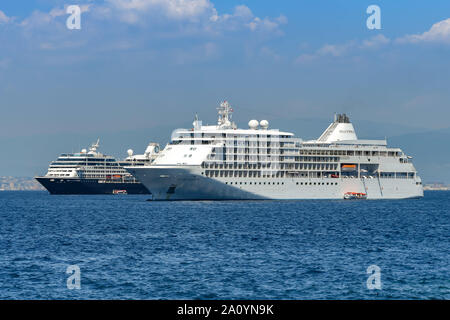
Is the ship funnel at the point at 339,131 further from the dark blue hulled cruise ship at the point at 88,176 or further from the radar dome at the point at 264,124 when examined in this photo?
the dark blue hulled cruise ship at the point at 88,176

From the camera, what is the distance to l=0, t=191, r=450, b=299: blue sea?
92.7 ft

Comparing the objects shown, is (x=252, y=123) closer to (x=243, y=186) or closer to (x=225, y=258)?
(x=243, y=186)

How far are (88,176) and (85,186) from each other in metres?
3.58

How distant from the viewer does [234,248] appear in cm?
4209

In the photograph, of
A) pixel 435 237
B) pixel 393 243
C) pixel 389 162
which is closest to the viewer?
pixel 393 243

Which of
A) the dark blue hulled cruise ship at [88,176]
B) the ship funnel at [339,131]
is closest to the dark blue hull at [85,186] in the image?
the dark blue hulled cruise ship at [88,176]

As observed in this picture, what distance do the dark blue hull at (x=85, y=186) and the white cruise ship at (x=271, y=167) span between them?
7468 centimetres

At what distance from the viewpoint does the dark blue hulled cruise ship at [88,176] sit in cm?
17625

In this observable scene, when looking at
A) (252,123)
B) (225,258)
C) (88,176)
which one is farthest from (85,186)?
(225,258)

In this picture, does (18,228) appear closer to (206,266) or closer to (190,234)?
(190,234)

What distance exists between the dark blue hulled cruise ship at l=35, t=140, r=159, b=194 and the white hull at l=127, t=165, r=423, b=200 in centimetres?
7921

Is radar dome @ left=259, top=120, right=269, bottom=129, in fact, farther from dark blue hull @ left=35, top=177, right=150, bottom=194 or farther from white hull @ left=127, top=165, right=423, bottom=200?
dark blue hull @ left=35, top=177, right=150, bottom=194
